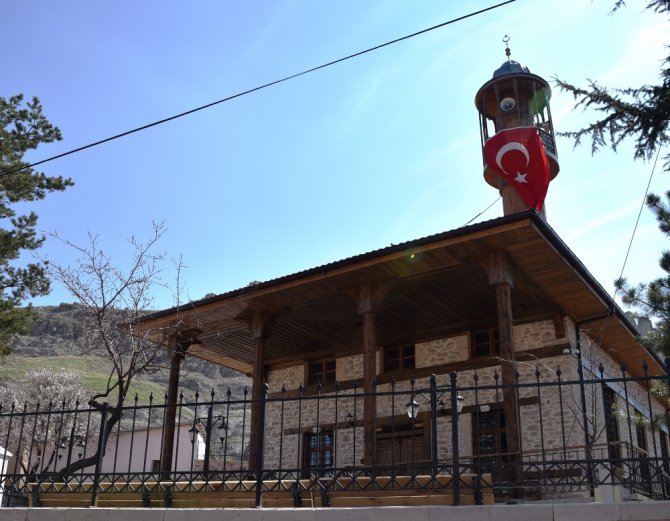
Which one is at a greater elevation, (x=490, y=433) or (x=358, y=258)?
(x=358, y=258)

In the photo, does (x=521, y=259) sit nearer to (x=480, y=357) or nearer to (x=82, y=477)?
(x=480, y=357)

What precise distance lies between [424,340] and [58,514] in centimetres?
1032

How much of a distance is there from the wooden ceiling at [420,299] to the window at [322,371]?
0.76 ft

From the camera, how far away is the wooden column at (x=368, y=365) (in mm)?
11586

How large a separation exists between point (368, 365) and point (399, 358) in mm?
4799

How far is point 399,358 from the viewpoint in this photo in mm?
16688

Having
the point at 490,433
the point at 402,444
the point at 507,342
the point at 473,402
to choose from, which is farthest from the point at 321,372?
the point at 507,342

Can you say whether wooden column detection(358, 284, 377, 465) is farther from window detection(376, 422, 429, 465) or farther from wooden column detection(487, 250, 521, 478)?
window detection(376, 422, 429, 465)

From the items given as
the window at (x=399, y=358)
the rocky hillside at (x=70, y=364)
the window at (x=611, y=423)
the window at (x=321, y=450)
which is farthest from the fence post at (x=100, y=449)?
the rocky hillside at (x=70, y=364)

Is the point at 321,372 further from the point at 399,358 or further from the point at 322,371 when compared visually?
the point at 399,358

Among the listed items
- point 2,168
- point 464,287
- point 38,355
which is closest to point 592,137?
point 464,287

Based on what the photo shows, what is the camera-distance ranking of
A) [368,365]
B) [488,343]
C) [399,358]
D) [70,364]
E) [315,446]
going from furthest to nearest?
[70,364], [315,446], [399,358], [488,343], [368,365]

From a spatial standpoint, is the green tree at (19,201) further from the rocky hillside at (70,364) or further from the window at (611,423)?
the rocky hillside at (70,364)

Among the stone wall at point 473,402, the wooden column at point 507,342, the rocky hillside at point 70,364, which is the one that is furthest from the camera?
the rocky hillside at point 70,364
